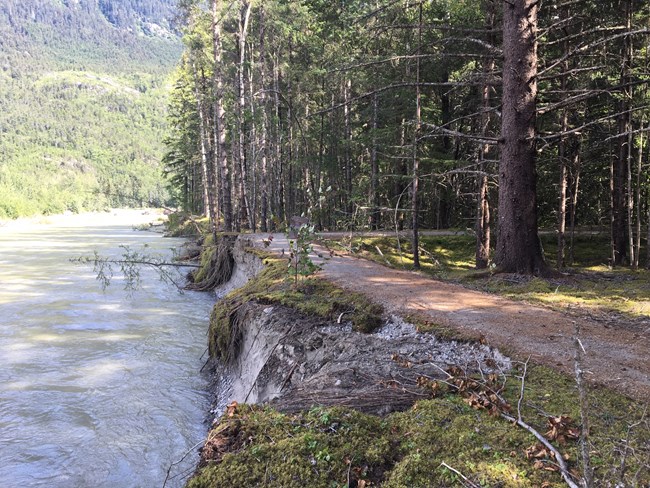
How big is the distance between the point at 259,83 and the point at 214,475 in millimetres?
25733

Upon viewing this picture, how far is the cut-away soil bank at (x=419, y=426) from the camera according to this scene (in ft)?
8.08

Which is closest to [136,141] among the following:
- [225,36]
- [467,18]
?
[225,36]

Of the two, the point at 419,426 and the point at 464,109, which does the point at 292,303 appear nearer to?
the point at 419,426

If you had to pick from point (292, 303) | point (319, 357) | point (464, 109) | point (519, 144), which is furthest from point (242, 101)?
point (319, 357)

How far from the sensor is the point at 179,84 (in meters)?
37.1

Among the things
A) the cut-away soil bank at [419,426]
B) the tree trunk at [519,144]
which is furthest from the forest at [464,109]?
the cut-away soil bank at [419,426]

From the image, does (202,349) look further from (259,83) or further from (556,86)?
(259,83)

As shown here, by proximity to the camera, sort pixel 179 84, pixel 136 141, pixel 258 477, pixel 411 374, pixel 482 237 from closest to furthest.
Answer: pixel 258 477 < pixel 411 374 < pixel 482 237 < pixel 179 84 < pixel 136 141

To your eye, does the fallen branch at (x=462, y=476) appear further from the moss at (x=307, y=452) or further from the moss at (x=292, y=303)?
the moss at (x=292, y=303)

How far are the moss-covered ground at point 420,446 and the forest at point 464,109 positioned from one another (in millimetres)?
3555

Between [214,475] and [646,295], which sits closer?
[214,475]

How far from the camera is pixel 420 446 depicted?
273cm

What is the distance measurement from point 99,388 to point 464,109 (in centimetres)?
1654

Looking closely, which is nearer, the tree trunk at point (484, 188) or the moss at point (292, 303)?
the moss at point (292, 303)
